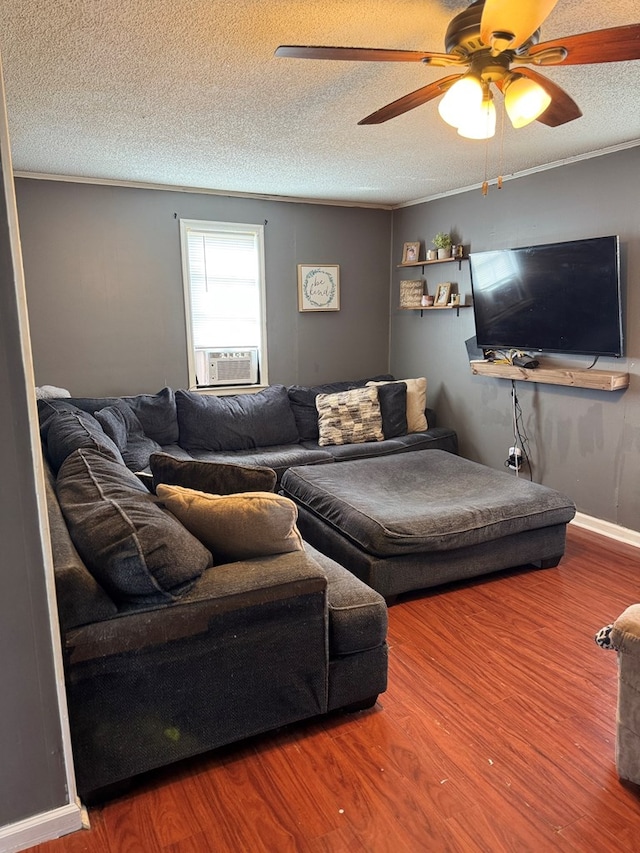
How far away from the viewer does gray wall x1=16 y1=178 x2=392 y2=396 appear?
13.5ft

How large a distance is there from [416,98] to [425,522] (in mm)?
1859

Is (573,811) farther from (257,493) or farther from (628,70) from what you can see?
(628,70)

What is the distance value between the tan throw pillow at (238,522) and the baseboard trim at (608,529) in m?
2.63

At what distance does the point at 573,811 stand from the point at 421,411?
11.1 ft

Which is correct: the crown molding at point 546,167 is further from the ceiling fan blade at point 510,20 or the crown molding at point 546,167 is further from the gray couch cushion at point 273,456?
the gray couch cushion at point 273,456

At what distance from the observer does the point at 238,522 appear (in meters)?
1.89

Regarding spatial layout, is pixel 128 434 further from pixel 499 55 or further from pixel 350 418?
pixel 499 55

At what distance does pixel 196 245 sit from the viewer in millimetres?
4598

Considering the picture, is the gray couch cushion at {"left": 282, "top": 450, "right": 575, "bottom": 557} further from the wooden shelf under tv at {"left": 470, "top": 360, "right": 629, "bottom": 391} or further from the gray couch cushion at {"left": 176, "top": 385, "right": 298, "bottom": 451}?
the gray couch cushion at {"left": 176, "top": 385, "right": 298, "bottom": 451}

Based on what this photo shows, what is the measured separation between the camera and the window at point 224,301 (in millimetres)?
4617

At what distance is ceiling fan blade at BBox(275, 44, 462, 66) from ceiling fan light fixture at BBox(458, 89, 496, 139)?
0.55 ft

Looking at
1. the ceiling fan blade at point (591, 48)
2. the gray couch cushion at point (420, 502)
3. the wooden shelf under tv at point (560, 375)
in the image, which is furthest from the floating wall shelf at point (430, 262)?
the ceiling fan blade at point (591, 48)

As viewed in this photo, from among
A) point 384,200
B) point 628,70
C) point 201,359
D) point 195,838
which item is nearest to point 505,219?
point 384,200

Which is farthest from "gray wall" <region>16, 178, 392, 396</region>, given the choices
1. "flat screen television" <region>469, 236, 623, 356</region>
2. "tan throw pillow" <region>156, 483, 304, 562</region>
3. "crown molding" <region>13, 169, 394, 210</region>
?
"tan throw pillow" <region>156, 483, 304, 562</region>
